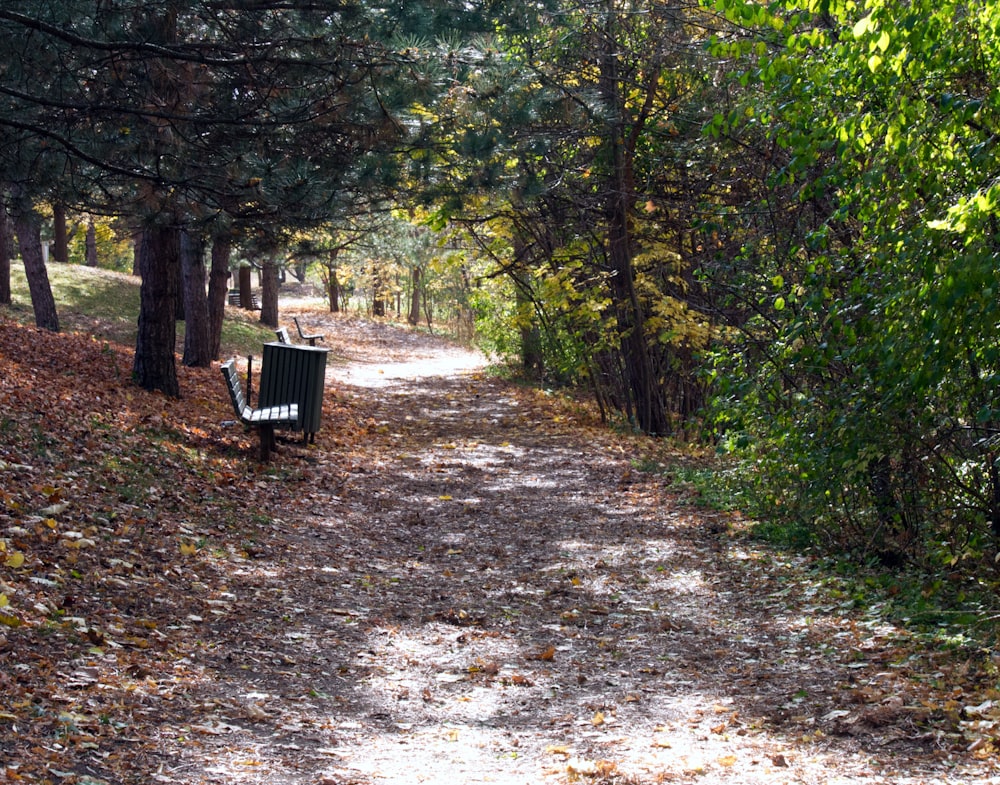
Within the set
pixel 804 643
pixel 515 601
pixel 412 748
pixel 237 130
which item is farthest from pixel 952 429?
pixel 237 130

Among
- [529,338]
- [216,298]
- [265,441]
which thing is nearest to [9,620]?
[265,441]

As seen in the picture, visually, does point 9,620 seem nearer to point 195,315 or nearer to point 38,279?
point 195,315

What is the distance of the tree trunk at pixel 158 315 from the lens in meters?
12.2

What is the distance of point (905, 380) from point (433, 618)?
3295mm

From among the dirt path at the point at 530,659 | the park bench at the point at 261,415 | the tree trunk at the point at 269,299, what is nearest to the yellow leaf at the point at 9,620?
the dirt path at the point at 530,659

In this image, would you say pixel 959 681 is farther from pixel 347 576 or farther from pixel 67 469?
pixel 67 469

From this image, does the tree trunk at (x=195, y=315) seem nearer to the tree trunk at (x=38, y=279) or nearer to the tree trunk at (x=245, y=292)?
the tree trunk at (x=38, y=279)

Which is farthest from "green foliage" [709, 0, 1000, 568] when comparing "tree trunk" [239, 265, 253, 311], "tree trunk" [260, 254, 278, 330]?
"tree trunk" [239, 265, 253, 311]

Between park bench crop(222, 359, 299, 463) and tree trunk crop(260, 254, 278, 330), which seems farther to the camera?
tree trunk crop(260, 254, 278, 330)

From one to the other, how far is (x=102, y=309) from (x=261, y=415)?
14.5 metres

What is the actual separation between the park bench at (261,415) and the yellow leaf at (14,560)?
4678mm

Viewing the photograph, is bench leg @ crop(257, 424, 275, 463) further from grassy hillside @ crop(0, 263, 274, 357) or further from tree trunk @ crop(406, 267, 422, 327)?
tree trunk @ crop(406, 267, 422, 327)

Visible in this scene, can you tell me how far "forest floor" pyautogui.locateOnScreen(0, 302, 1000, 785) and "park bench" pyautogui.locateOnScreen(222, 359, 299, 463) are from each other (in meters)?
0.26

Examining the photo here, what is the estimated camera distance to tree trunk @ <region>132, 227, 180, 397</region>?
1221 cm
